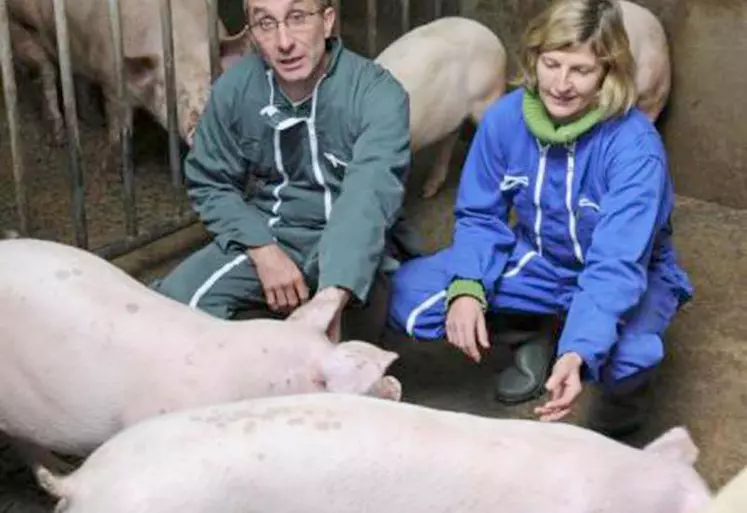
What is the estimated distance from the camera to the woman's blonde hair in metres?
2.39

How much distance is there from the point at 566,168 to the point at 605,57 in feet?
0.82

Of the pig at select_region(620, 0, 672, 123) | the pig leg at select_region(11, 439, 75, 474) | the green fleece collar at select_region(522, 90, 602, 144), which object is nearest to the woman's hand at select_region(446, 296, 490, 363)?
the green fleece collar at select_region(522, 90, 602, 144)

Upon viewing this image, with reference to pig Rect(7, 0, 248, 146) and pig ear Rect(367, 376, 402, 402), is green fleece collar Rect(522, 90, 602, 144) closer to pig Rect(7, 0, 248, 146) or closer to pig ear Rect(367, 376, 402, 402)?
pig ear Rect(367, 376, 402, 402)

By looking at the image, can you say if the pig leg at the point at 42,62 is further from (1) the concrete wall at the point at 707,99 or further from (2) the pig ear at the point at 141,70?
(1) the concrete wall at the point at 707,99

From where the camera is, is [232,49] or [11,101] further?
[232,49]

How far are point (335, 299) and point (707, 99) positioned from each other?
2.01 m

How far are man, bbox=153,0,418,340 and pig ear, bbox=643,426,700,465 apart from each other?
85 centimetres

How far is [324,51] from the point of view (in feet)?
8.76

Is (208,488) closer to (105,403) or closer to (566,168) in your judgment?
(105,403)

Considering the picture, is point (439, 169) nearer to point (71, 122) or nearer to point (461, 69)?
point (461, 69)

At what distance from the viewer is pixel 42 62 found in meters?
4.28

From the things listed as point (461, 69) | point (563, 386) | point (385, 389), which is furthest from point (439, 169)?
point (385, 389)

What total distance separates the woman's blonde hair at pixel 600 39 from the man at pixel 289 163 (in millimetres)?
388

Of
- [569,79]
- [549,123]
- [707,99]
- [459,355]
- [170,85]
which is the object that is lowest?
[459,355]
